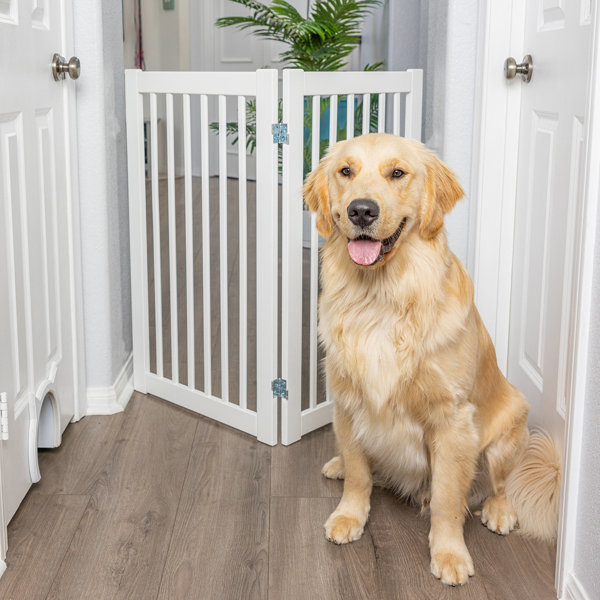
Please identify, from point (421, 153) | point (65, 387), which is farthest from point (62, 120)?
point (421, 153)

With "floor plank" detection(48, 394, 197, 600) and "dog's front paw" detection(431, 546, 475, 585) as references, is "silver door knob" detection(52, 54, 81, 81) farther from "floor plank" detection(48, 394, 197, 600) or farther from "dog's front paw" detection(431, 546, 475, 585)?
"dog's front paw" detection(431, 546, 475, 585)

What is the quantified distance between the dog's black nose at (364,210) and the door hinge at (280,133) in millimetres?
619

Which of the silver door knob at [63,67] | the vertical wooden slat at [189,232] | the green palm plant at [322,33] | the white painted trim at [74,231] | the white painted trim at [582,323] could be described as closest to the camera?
the white painted trim at [582,323]

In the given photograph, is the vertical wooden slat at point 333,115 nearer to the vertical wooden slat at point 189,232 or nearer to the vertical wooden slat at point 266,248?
the vertical wooden slat at point 266,248

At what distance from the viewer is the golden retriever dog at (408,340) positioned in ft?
5.49

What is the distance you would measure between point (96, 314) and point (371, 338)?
1.13m

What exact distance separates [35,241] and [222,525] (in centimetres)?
87

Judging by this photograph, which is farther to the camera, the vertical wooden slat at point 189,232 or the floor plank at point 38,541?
the vertical wooden slat at point 189,232

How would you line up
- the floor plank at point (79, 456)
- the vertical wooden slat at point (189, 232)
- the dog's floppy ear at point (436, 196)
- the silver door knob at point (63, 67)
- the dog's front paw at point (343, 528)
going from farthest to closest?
the vertical wooden slat at point (189, 232), the silver door knob at point (63, 67), the floor plank at point (79, 456), the dog's front paw at point (343, 528), the dog's floppy ear at point (436, 196)

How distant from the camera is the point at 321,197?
1.80 meters

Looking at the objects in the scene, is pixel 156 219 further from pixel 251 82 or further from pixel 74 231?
pixel 251 82

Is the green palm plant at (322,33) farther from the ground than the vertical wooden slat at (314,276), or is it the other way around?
the green palm plant at (322,33)

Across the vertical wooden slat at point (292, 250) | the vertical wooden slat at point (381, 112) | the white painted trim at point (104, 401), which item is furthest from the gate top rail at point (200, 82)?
the white painted trim at point (104, 401)

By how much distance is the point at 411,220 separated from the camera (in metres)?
1.69
